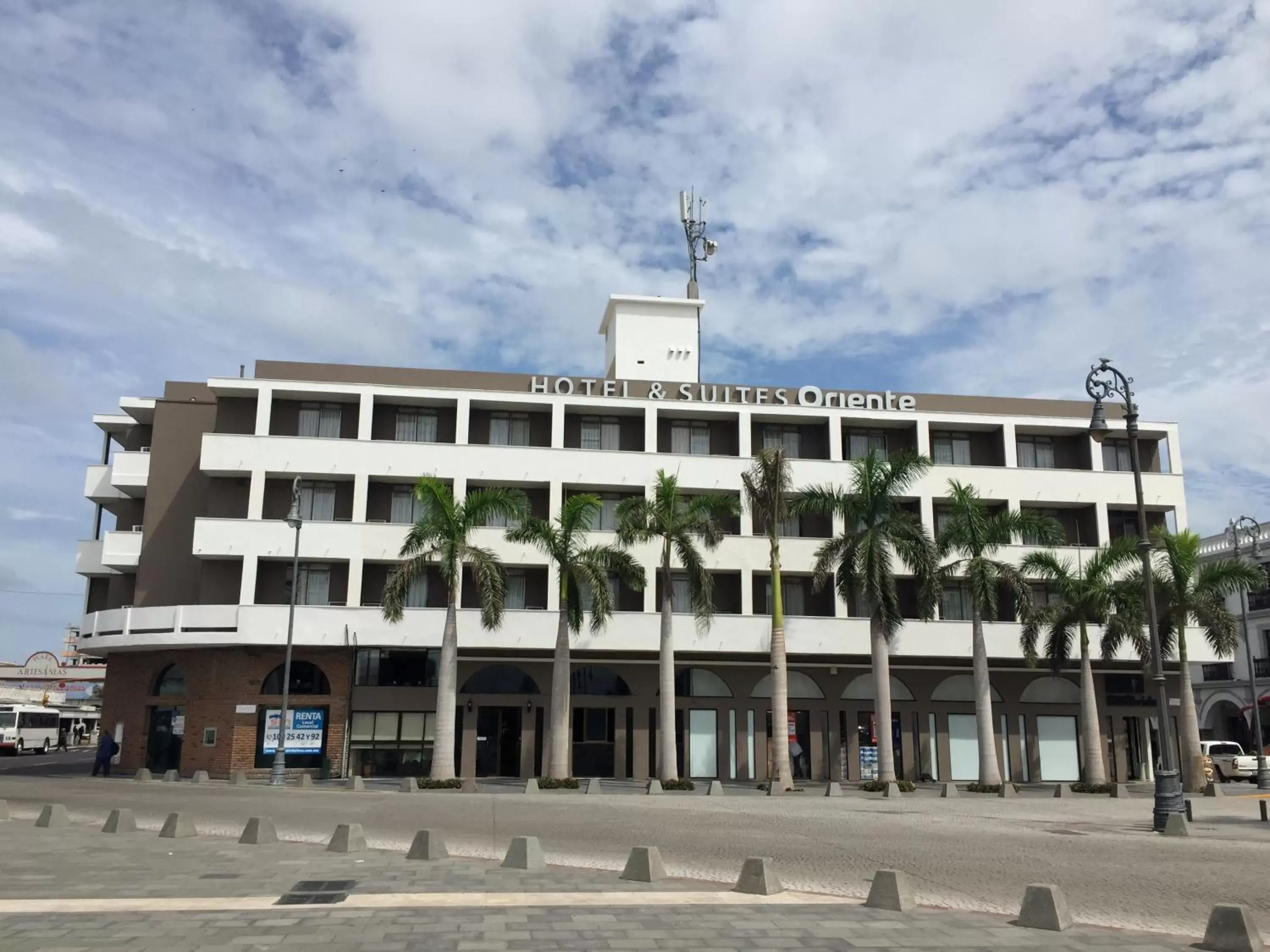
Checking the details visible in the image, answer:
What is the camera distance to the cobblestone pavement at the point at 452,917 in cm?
991

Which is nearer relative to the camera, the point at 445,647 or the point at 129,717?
the point at 445,647

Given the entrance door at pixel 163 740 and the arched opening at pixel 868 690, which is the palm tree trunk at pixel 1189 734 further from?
the entrance door at pixel 163 740

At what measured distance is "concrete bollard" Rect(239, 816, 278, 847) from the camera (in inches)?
682

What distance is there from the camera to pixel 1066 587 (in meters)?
39.1

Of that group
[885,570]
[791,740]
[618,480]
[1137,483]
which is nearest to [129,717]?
[618,480]

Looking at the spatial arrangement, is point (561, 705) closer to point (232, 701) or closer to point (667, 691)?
point (667, 691)

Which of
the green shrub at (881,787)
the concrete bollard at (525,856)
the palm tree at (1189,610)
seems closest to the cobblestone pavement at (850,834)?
the concrete bollard at (525,856)

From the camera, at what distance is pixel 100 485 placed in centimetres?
4622

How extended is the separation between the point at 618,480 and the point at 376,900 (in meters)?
31.7

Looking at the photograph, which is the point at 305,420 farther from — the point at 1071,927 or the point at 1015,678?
the point at 1071,927

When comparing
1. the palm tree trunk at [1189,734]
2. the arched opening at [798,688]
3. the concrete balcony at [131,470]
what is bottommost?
the palm tree trunk at [1189,734]

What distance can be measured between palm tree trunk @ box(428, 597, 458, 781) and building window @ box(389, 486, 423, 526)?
328 inches

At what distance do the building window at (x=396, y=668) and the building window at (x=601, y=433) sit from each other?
1095 centimetres

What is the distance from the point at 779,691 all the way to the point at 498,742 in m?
12.6
